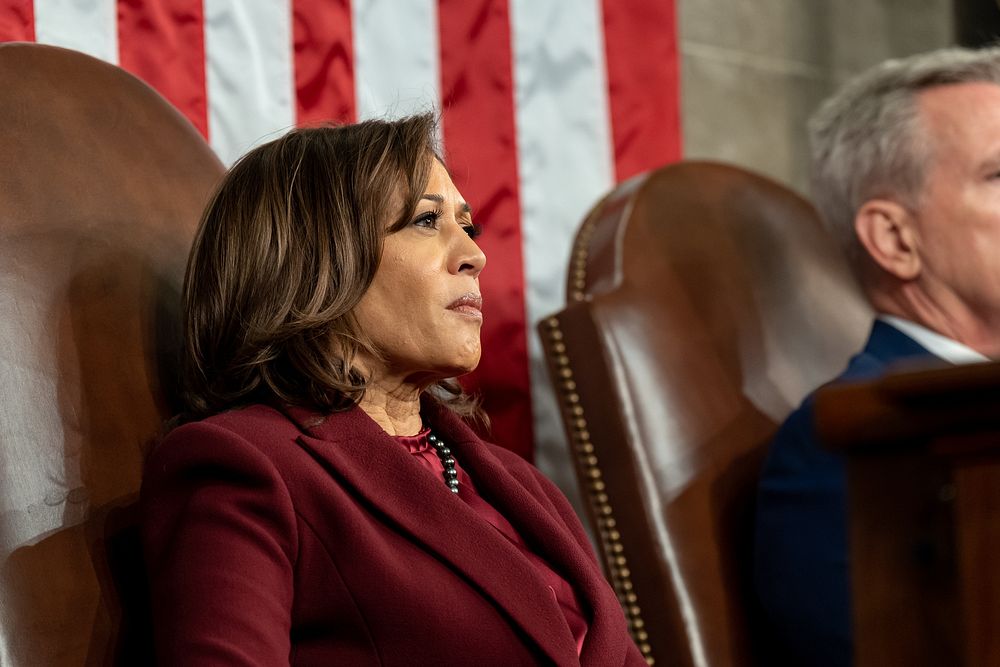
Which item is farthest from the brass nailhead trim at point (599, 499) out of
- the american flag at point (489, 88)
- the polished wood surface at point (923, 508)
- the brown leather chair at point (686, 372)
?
the polished wood surface at point (923, 508)

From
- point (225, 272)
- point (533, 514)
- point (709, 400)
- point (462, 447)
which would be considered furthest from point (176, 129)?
point (709, 400)

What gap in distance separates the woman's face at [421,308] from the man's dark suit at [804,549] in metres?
0.52

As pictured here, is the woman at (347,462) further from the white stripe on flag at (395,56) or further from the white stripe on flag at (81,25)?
the white stripe on flag at (395,56)

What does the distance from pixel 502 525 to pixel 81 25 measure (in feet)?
2.89

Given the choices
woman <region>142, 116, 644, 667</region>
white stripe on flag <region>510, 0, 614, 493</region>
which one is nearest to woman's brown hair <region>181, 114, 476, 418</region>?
woman <region>142, 116, 644, 667</region>

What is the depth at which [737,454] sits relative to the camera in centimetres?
187

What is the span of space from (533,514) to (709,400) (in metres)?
0.56

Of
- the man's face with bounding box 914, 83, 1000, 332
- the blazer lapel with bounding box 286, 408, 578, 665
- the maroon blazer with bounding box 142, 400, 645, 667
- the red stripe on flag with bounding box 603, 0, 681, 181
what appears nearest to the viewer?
the maroon blazer with bounding box 142, 400, 645, 667

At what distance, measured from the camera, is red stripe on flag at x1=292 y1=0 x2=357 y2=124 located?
1.98 metres

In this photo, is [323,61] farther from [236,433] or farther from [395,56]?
[236,433]

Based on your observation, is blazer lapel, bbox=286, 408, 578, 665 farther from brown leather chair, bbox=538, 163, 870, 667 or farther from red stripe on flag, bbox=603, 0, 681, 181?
red stripe on flag, bbox=603, 0, 681, 181

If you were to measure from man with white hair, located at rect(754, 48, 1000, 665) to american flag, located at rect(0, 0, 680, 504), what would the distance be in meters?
0.40

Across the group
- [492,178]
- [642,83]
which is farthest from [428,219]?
[642,83]

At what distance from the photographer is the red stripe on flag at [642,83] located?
94.8 inches
